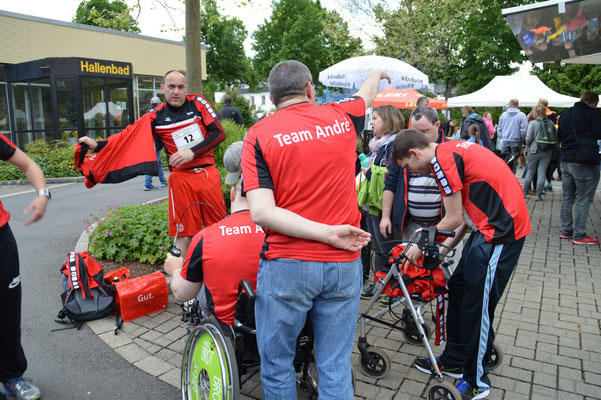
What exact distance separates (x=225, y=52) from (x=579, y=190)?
34.0m

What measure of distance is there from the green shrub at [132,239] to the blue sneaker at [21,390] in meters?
2.32

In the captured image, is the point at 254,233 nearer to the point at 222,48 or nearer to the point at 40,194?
the point at 40,194

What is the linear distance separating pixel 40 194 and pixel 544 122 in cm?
938

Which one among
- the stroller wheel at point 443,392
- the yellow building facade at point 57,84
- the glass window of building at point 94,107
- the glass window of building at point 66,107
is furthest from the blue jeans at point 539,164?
the glass window of building at point 66,107

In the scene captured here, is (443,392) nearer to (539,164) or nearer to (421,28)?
(539,164)

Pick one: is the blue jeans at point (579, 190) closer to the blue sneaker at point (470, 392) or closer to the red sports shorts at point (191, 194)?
the blue sneaker at point (470, 392)

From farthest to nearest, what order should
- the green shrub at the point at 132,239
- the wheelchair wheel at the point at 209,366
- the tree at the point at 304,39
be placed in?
the tree at the point at 304,39
the green shrub at the point at 132,239
the wheelchair wheel at the point at 209,366

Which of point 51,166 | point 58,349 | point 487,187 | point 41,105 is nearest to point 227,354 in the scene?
point 487,187

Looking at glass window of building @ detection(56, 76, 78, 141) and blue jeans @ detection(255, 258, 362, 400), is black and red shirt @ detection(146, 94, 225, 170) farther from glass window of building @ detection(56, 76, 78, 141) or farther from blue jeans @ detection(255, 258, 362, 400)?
glass window of building @ detection(56, 76, 78, 141)

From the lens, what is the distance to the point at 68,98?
17344 mm

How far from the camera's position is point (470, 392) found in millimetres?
2846

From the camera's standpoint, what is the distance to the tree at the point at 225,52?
3581cm

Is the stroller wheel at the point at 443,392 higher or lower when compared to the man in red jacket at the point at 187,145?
lower

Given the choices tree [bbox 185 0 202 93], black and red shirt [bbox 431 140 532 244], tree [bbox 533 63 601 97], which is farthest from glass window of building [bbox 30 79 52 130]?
tree [bbox 533 63 601 97]
